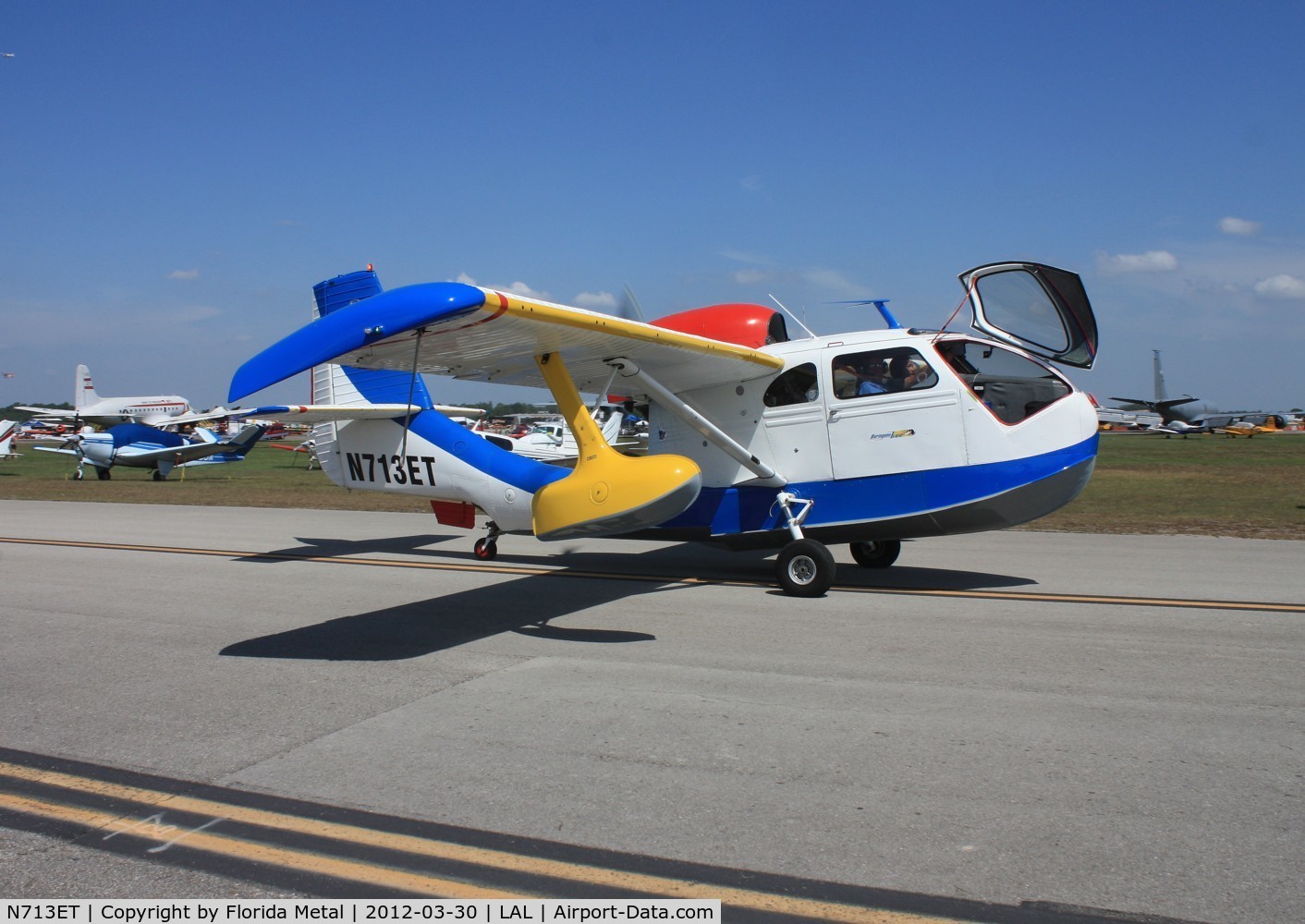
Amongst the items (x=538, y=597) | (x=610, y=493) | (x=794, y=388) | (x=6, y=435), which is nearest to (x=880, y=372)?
(x=794, y=388)

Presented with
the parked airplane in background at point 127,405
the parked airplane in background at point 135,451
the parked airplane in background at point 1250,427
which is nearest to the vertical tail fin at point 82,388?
the parked airplane in background at point 127,405

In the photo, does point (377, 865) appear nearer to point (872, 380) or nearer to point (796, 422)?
point (796, 422)

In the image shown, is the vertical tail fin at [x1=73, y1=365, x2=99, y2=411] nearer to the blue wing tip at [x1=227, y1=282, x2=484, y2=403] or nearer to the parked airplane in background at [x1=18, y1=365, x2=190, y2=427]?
the parked airplane in background at [x1=18, y1=365, x2=190, y2=427]

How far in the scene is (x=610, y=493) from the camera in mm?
7727

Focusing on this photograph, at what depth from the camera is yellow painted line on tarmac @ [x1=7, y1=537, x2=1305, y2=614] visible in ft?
27.3

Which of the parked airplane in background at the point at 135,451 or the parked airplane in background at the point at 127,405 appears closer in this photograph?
the parked airplane in background at the point at 135,451

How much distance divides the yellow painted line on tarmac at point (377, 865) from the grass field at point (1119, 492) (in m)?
12.8

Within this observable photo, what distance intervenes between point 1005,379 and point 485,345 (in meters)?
5.03

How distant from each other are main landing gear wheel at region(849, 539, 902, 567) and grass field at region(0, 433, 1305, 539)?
5286 mm

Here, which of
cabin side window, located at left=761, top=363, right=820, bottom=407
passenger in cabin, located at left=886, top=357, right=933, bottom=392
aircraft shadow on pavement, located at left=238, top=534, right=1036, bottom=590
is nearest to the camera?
passenger in cabin, located at left=886, top=357, right=933, bottom=392

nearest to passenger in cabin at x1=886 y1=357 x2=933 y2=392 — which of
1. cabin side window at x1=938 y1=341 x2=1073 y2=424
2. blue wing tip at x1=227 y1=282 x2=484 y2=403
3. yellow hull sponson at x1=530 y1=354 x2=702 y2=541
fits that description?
cabin side window at x1=938 y1=341 x2=1073 y2=424

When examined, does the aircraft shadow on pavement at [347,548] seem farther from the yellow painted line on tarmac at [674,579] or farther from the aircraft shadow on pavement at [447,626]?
the aircraft shadow on pavement at [447,626]

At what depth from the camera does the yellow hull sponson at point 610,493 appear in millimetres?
7629

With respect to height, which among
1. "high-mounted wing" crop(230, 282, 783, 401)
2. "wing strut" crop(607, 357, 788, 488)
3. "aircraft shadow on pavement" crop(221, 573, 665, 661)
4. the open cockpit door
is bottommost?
"aircraft shadow on pavement" crop(221, 573, 665, 661)
